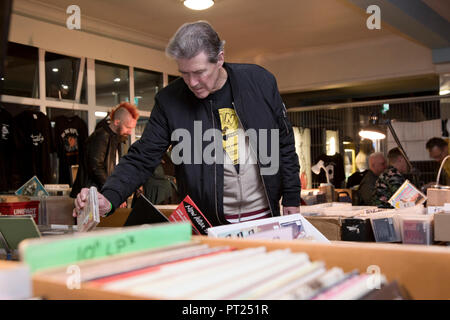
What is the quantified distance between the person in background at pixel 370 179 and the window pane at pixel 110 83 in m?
3.86

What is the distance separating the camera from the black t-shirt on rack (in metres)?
1.94

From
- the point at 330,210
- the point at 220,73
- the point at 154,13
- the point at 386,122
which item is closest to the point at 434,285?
the point at 220,73

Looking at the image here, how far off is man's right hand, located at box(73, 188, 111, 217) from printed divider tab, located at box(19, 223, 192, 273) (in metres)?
0.79

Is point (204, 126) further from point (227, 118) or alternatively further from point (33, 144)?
point (33, 144)

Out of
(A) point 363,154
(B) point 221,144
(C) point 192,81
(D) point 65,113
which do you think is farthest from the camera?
(A) point 363,154

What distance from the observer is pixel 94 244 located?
56cm

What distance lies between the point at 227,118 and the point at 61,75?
5.15 meters

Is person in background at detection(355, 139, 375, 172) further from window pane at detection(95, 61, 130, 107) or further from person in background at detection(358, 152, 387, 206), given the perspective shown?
window pane at detection(95, 61, 130, 107)

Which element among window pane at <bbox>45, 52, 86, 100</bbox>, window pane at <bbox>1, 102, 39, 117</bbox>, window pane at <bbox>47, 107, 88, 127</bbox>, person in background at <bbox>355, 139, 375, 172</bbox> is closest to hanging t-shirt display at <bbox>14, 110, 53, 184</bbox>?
window pane at <bbox>1, 102, 39, 117</bbox>

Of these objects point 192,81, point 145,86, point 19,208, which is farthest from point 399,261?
point 145,86

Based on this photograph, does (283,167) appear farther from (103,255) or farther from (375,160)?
(375,160)

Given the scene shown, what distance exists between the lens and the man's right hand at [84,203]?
4.62 feet

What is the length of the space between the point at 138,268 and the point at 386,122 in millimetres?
3241
